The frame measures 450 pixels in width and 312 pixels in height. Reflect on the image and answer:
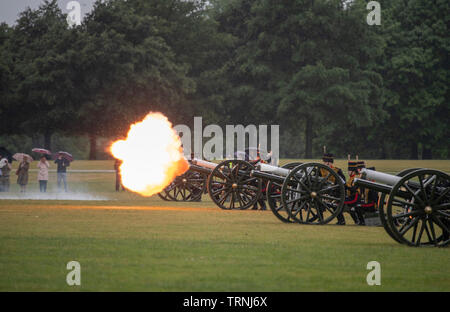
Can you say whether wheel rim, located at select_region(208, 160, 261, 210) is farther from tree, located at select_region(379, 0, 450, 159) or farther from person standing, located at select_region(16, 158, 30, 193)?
tree, located at select_region(379, 0, 450, 159)

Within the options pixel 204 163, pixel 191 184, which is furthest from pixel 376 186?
pixel 191 184

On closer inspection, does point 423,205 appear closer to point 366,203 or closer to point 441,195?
point 441,195

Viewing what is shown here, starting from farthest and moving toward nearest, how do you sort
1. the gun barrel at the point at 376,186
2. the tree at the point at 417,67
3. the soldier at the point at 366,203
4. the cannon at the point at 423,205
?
the tree at the point at 417,67 → the soldier at the point at 366,203 → the gun barrel at the point at 376,186 → the cannon at the point at 423,205

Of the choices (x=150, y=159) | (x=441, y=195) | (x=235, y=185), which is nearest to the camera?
(x=441, y=195)

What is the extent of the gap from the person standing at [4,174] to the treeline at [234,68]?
1645 centimetres

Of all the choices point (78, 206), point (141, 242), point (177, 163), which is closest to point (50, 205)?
point (78, 206)

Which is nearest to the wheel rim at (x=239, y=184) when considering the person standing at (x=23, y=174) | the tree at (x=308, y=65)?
the person standing at (x=23, y=174)

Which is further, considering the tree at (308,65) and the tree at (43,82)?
the tree at (308,65)

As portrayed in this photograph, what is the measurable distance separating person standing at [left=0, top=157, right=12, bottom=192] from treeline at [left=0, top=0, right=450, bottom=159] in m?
16.5

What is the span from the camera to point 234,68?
2329 inches

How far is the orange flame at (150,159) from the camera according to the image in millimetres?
26703

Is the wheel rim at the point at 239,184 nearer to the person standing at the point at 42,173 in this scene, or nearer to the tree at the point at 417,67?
the person standing at the point at 42,173

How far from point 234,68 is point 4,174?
2927 cm
